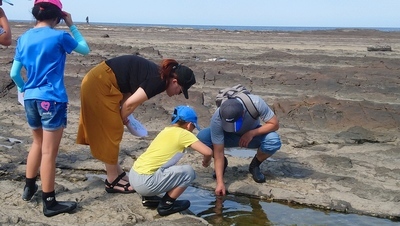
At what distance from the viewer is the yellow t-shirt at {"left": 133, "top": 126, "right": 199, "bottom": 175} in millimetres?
4367

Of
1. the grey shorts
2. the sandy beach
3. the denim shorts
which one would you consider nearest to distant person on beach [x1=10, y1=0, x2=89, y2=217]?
the denim shorts

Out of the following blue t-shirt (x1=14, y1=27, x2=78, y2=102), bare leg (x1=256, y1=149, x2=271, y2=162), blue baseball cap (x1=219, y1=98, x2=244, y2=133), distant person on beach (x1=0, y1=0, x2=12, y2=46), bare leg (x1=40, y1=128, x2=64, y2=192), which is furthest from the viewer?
bare leg (x1=256, y1=149, x2=271, y2=162)

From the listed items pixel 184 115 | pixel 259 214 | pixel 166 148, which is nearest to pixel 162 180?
pixel 166 148

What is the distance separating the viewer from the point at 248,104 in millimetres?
5023

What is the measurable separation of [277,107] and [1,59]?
8505 millimetres

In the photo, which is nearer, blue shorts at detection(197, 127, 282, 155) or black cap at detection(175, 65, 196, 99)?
black cap at detection(175, 65, 196, 99)

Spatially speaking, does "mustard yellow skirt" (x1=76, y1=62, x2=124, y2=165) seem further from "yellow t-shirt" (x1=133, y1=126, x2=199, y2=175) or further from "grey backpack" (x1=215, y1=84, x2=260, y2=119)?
"grey backpack" (x1=215, y1=84, x2=260, y2=119)

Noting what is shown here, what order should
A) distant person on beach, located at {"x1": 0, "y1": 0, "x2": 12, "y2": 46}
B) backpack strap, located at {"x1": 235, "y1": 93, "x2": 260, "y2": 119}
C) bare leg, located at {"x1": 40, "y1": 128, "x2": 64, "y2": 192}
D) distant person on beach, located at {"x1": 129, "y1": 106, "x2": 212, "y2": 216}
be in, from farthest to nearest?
backpack strap, located at {"x1": 235, "y1": 93, "x2": 260, "y2": 119}
distant person on beach, located at {"x1": 0, "y1": 0, "x2": 12, "y2": 46}
distant person on beach, located at {"x1": 129, "y1": 106, "x2": 212, "y2": 216}
bare leg, located at {"x1": 40, "y1": 128, "x2": 64, "y2": 192}

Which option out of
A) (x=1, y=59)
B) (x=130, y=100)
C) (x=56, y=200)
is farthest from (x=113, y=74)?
(x=1, y=59)

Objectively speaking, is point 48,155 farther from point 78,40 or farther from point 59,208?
point 78,40

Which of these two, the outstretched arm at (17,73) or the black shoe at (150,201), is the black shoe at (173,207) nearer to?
the black shoe at (150,201)

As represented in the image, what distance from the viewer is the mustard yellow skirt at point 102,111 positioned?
14.8 ft

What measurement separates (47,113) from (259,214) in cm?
207

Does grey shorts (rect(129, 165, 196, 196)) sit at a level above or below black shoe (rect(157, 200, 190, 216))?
above
